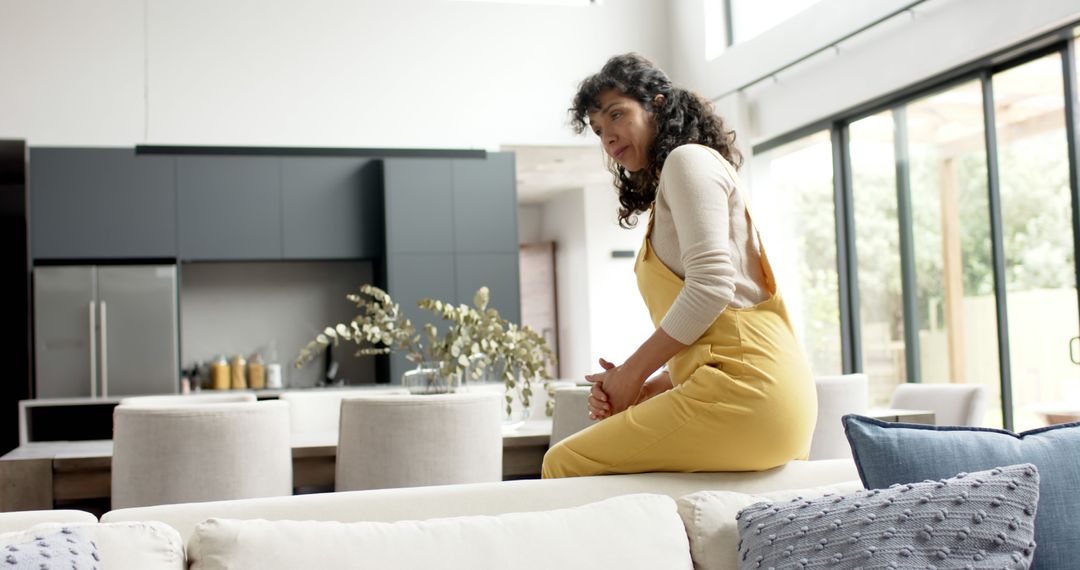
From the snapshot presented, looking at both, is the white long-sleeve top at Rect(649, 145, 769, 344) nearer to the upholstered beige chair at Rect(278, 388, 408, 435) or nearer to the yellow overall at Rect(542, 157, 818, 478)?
the yellow overall at Rect(542, 157, 818, 478)

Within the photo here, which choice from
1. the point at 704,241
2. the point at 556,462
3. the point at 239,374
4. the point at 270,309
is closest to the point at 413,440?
the point at 556,462

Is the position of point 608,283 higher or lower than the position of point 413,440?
higher

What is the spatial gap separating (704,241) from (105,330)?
5.32m

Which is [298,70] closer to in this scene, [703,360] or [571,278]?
[571,278]

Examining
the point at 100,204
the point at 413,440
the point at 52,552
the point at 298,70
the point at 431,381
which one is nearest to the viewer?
the point at 52,552


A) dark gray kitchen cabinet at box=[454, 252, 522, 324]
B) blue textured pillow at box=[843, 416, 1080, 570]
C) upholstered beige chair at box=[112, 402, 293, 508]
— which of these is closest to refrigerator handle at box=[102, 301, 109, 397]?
dark gray kitchen cabinet at box=[454, 252, 522, 324]

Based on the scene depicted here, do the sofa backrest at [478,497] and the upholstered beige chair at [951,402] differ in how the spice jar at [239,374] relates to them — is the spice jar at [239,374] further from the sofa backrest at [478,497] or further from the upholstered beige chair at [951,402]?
the sofa backrest at [478,497]

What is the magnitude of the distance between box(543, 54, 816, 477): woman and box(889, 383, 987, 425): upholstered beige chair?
2380 mm

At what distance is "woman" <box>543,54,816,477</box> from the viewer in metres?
1.85

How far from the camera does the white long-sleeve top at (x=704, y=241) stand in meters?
1.83

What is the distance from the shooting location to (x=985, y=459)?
5.67 ft

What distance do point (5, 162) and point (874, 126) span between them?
5604 mm

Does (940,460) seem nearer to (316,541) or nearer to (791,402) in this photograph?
(791,402)

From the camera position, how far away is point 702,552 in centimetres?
168
